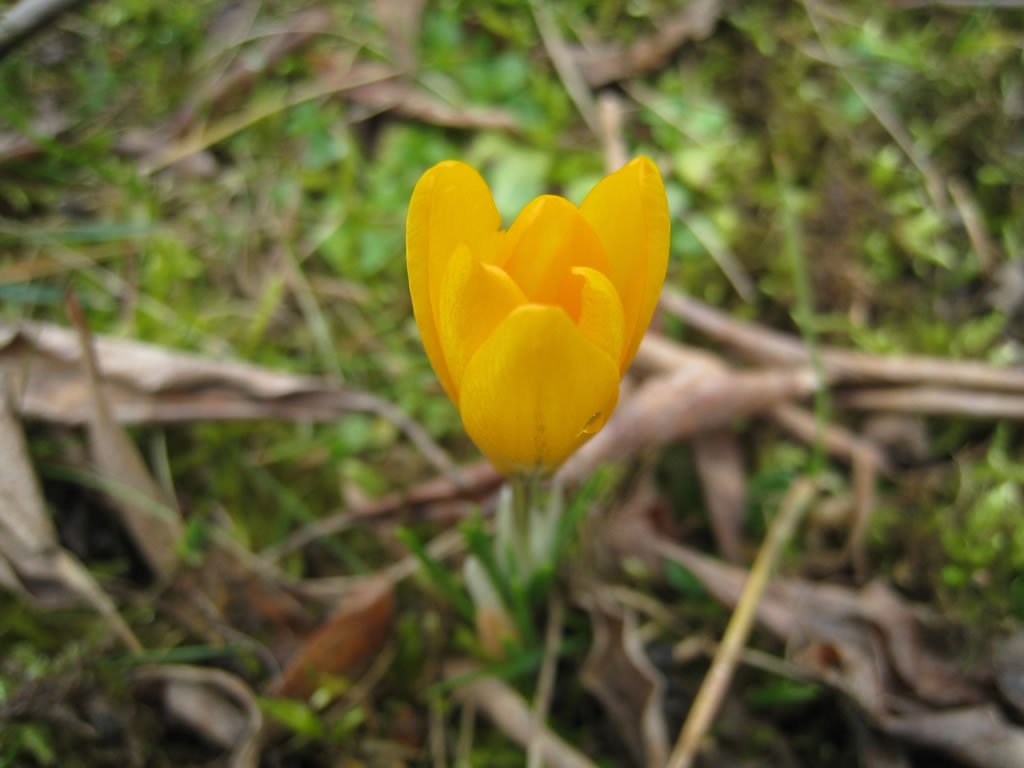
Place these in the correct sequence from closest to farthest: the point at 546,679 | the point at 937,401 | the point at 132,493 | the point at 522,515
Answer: the point at 522,515 < the point at 546,679 < the point at 132,493 < the point at 937,401

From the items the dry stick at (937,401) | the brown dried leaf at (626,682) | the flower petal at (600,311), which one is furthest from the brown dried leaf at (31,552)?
the dry stick at (937,401)

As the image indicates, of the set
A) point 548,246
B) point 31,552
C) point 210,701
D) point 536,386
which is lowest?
point 210,701

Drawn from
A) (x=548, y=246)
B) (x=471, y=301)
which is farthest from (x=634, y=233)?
(x=471, y=301)

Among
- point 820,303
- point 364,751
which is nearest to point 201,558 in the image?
point 364,751

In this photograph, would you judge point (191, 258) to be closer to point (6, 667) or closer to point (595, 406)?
point (6, 667)

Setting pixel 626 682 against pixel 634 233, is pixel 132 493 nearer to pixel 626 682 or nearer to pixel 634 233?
pixel 626 682

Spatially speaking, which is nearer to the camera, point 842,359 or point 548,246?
point 548,246

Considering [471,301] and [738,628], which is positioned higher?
[471,301]
